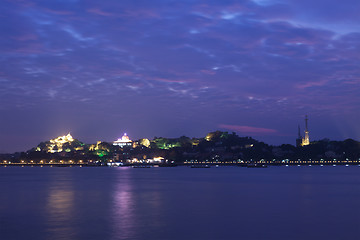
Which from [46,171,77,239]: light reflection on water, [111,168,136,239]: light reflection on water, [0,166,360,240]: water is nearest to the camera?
[0,166,360,240]: water

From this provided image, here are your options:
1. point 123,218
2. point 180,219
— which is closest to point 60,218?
point 123,218

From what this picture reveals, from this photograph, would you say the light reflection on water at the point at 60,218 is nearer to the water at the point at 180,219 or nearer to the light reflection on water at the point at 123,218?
the water at the point at 180,219

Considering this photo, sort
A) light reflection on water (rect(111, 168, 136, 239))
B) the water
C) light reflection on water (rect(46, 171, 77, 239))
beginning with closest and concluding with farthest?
the water < light reflection on water (rect(46, 171, 77, 239)) < light reflection on water (rect(111, 168, 136, 239))

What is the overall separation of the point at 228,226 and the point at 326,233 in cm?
631

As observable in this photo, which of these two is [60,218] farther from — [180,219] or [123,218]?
[180,219]

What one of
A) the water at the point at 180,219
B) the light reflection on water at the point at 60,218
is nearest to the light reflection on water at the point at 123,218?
the water at the point at 180,219

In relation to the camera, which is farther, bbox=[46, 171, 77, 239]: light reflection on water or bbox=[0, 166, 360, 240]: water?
bbox=[46, 171, 77, 239]: light reflection on water

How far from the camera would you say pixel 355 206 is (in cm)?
4153

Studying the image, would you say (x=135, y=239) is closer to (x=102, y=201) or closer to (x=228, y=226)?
(x=228, y=226)

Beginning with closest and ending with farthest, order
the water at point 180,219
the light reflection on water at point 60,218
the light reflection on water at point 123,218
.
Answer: the water at point 180,219, the light reflection on water at point 60,218, the light reflection on water at point 123,218

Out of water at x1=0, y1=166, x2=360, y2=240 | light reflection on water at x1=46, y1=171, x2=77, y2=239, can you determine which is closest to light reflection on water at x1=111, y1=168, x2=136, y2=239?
water at x1=0, y1=166, x2=360, y2=240

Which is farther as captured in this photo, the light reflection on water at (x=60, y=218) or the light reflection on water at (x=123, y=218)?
the light reflection on water at (x=123, y=218)

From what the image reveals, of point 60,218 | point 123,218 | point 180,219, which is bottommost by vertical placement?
point 180,219

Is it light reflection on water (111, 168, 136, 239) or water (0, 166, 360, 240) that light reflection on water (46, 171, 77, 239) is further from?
light reflection on water (111, 168, 136, 239)
